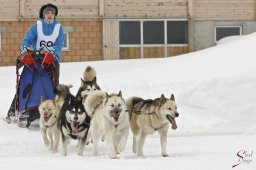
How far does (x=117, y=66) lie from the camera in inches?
819

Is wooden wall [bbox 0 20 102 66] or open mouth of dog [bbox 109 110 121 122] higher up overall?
wooden wall [bbox 0 20 102 66]

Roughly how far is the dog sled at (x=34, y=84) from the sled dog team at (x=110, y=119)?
4.99ft

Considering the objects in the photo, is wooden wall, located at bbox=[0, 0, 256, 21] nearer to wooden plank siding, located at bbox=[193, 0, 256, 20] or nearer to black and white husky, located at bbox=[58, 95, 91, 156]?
wooden plank siding, located at bbox=[193, 0, 256, 20]

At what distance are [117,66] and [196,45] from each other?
202 inches

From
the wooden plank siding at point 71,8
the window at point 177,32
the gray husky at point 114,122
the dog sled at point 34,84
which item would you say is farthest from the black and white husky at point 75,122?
the window at point 177,32

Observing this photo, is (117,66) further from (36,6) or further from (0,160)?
(0,160)

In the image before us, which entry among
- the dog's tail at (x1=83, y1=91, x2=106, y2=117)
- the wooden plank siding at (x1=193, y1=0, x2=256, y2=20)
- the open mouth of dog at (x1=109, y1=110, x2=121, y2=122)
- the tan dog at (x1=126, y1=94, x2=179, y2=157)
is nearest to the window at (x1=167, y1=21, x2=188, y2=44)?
the wooden plank siding at (x1=193, y1=0, x2=256, y2=20)

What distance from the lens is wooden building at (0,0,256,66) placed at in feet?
78.9

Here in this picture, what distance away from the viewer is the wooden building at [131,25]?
2405 cm

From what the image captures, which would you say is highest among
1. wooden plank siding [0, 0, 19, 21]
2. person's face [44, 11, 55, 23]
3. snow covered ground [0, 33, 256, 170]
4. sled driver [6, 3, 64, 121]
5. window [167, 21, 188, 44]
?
wooden plank siding [0, 0, 19, 21]

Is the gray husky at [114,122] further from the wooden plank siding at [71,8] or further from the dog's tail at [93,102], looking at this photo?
the wooden plank siding at [71,8]

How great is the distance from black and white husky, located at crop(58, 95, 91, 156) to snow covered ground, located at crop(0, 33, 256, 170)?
0.79ft

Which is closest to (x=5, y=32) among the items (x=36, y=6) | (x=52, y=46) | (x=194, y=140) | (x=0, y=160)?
(x=36, y=6)

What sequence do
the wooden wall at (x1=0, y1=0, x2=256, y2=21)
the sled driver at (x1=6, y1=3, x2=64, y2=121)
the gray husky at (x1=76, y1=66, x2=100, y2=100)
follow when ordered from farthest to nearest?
the wooden wall at (x1=0, y1=0, x2=256, y2=21) < the sled driver at (x1=6, y1=3, x2=64, y2=121) < the gray husky at (x1=76, y1=66, x2=100, y2=100)
